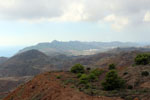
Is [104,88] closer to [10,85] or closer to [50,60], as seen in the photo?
[10,85]

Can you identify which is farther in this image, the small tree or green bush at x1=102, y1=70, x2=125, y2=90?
the small tree

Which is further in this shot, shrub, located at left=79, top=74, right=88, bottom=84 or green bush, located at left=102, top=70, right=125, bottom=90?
shrub, located at left=79, top=74, right=88, bottom=84

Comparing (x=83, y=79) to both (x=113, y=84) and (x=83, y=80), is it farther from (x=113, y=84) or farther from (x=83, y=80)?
(x=113, y=84)

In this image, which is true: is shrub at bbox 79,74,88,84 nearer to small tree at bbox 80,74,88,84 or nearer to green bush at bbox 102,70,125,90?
small tree at bbox 80,74,88,84

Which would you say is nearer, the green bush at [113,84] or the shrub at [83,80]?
the green bush at [113,84]

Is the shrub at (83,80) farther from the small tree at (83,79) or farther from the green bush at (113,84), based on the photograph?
the green bush at (113,84)

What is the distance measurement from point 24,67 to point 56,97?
91.6 meters

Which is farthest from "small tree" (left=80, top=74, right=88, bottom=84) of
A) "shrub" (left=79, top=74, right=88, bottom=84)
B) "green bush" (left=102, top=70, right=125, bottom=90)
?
"green bush" (left=102, top=70, right=125, bottom=90)

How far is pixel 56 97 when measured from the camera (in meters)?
14.4

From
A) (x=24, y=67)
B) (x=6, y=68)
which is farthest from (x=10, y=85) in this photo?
(x=6, y=68)

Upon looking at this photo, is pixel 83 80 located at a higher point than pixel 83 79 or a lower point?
higher

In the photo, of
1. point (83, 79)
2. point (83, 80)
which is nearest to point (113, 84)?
point (83, 80)

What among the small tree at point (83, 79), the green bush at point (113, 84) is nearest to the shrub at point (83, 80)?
the small tree at point (83, 79)

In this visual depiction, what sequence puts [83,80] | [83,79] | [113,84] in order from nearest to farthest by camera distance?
[113,84] < [83,80] < [83,79]
